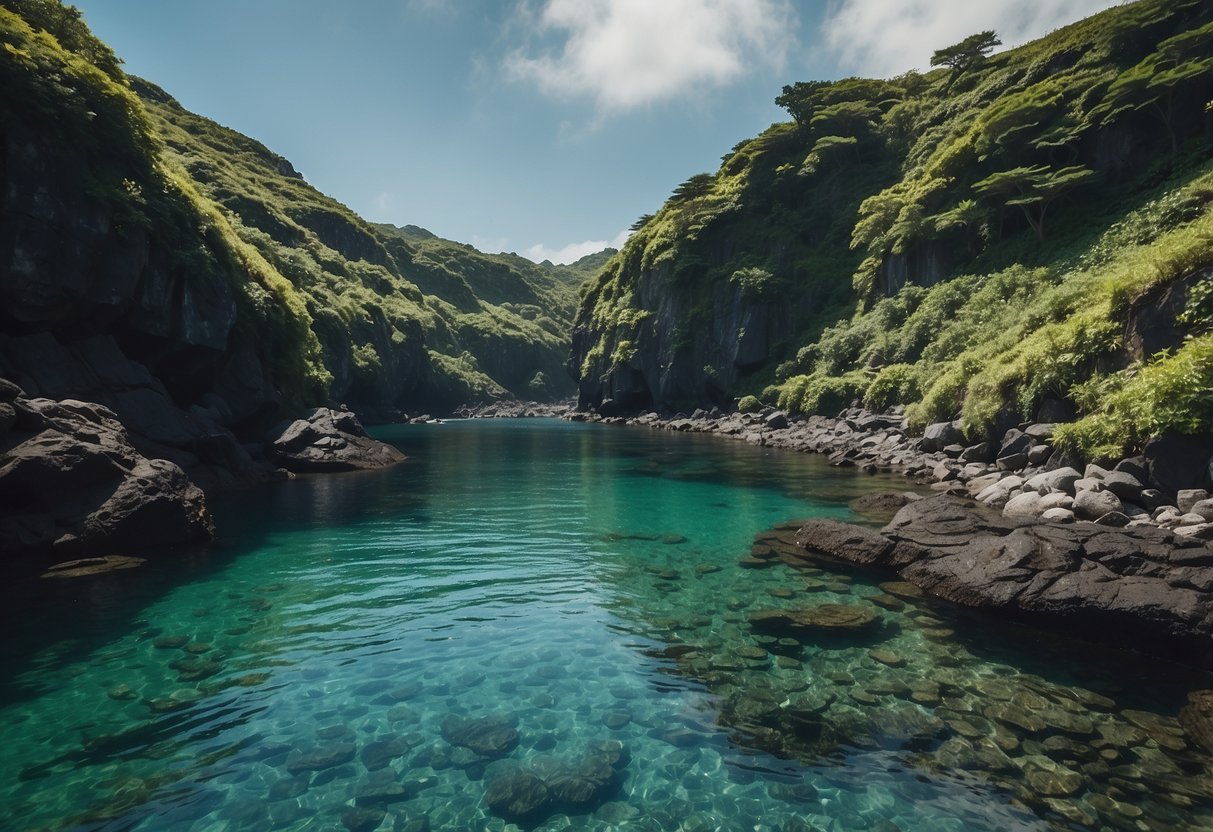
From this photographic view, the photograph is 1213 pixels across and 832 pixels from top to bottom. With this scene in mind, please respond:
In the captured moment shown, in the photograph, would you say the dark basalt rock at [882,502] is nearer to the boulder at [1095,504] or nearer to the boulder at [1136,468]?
the boulder at [1095,504]

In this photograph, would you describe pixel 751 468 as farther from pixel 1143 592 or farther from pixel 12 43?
pixel 12 43

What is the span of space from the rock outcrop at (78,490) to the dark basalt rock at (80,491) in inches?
0.7

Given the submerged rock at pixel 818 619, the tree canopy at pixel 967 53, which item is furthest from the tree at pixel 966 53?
the submerged rock at pixel 818 619

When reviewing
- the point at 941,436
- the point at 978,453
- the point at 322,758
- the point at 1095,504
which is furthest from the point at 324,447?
the point at 1095,504

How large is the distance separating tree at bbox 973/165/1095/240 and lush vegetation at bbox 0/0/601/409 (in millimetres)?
43872

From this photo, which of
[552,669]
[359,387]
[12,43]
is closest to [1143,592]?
[552,669]

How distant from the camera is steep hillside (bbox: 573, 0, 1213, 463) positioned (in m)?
18.0

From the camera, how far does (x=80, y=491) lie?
1448 cm

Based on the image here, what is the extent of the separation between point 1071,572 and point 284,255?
71.3 m

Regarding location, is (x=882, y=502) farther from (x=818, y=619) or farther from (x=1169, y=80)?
(x=1169, y=80)

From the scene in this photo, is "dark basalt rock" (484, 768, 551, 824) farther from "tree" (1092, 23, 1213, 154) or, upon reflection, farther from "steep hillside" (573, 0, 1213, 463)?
"tree" (1092, 23, 1213, 154)

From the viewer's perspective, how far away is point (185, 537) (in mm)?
15727

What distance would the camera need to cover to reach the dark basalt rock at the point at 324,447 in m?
30.5

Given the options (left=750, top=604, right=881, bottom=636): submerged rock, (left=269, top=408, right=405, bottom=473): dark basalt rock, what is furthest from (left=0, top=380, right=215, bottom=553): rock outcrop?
(left=750, top=604, right=881, bottom=636): submerged rock
